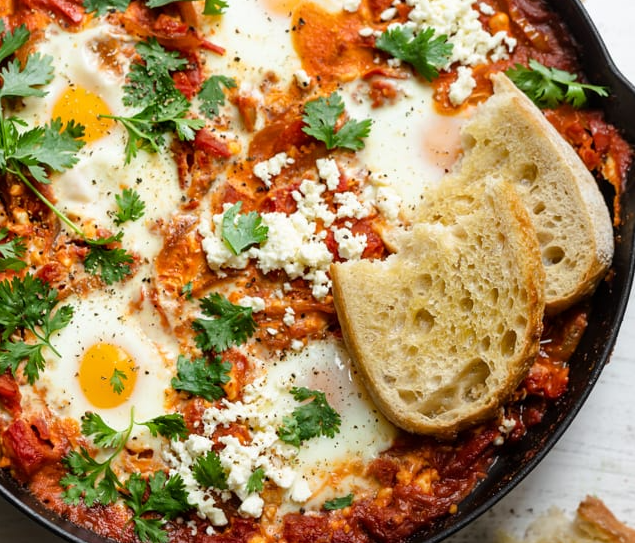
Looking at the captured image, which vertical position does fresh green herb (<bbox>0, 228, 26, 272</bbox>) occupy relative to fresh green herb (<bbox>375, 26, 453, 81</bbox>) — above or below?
below

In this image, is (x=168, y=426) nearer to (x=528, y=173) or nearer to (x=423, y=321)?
(x=423, y=321)

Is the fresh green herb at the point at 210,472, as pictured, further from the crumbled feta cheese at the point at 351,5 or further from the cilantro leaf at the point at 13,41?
the crumbled feta cheese at the point at 351,5

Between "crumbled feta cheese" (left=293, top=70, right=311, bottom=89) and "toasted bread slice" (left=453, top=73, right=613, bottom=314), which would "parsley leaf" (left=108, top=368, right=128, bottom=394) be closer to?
"crumbled feta cheese" (left=293, top=70, right=311, bottom=89)

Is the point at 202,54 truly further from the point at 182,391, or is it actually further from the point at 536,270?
the point at 536,270

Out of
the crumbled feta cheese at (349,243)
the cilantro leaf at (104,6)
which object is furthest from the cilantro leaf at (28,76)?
the crumbled feta cheese at (349,243)

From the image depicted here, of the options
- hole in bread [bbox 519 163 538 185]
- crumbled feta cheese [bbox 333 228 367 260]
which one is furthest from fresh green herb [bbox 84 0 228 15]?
hole in bread [bbox 519 163 538 185]

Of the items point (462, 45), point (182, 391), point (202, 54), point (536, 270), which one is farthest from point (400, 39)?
point (182, 391)

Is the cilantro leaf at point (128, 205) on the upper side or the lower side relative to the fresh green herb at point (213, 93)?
lower
